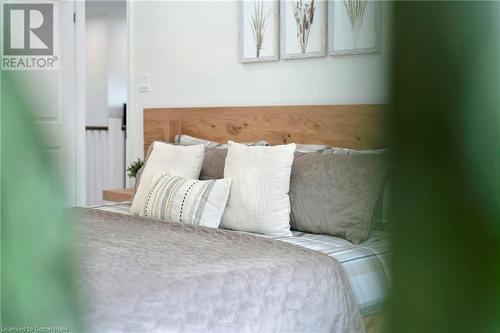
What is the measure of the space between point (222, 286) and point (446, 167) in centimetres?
163

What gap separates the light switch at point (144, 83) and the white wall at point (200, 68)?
0.10ft

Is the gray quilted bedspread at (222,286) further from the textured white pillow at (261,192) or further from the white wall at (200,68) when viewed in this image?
the white wall at (200,68)

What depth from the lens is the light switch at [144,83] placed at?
405cm

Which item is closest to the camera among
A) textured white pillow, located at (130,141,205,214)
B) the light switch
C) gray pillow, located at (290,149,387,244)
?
gray pillow, located at (290,149,387,244)

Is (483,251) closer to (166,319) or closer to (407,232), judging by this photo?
(407,232)

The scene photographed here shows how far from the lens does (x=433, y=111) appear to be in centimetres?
12

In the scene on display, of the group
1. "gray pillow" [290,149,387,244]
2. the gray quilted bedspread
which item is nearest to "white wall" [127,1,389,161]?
"gray pillow" [290,149,387,244]

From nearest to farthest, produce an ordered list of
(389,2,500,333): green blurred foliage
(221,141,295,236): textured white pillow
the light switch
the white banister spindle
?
(389,2,500,333): green blurred foliage
(221,141,295,236): textured white pillow
the light switch
the white banister spindle

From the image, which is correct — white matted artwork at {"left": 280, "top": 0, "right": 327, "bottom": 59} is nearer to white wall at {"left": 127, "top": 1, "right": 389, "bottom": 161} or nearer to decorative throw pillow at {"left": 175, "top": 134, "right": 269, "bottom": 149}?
white wall at {"left": 127, "top": 1, "right": 389, "bottom": 161}

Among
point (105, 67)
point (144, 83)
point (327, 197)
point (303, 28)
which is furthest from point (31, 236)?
point (105, 67)

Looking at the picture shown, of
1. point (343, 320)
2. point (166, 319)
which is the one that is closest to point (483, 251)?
point (166, 319)

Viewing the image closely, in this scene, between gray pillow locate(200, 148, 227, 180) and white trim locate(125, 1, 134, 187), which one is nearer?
gray pillow locate(200, 148, 227, 180)

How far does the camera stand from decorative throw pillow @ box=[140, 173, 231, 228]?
2.58 metres

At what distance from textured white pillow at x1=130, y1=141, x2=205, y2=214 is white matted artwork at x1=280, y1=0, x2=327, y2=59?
2.18ft
